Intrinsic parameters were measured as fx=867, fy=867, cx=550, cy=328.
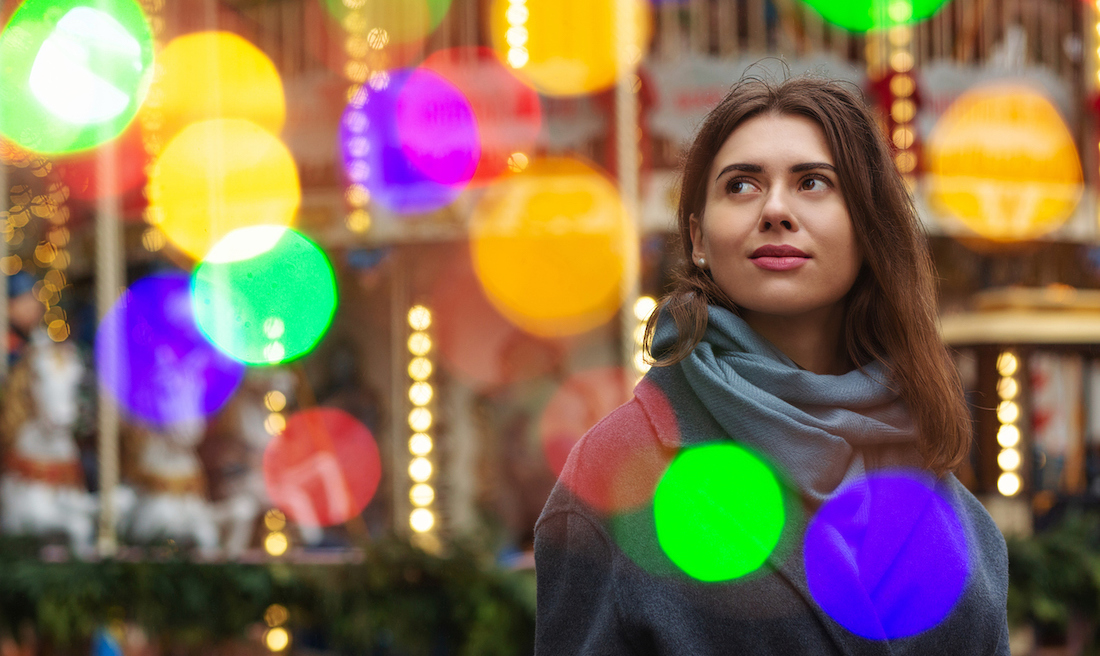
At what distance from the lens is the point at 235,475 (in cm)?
569

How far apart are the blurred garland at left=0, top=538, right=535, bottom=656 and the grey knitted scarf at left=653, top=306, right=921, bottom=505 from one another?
254cm

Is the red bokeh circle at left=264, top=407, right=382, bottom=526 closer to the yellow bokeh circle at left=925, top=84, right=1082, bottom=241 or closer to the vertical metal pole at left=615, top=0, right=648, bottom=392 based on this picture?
the vertical metal pole at left=615, top=0, right=648, bottom=392

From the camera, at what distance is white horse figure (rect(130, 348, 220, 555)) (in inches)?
204

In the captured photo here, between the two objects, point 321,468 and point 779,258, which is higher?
point 779,258

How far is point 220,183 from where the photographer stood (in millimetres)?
5352

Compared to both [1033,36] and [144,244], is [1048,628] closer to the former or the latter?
[1033,36]

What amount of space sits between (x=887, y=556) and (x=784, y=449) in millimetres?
278

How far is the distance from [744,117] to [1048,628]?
369cm

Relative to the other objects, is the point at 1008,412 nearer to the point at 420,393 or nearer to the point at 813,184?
the point at 420,393

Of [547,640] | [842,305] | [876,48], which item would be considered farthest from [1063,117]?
[547,640]

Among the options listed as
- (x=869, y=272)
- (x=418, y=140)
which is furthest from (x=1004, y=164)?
(x=869, y=272)

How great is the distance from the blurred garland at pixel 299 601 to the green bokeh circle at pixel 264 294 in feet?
4.26

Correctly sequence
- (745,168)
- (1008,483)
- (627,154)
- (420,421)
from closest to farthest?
(745,168), (627,154), (1008,483), (420,421)

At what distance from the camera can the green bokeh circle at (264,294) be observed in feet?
14.5
